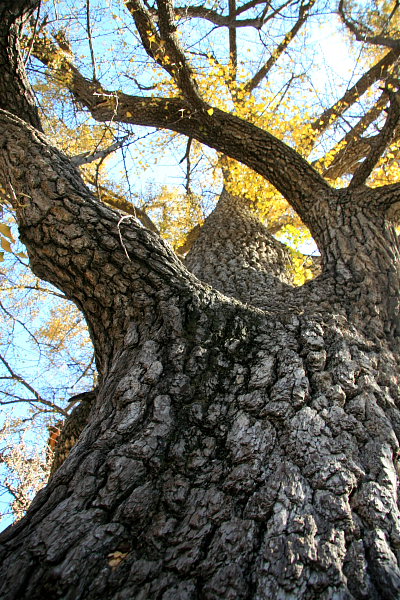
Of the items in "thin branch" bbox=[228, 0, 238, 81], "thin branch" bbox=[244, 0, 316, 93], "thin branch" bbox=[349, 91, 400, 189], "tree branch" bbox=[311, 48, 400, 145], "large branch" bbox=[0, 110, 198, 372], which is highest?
"thin branch" bbox=[228, 0, 238, 81]

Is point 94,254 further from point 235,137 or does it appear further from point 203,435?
point 235,137

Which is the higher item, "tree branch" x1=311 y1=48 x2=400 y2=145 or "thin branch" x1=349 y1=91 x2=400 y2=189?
"tree branch" x1=311 y1=48 x2=400 y2=145

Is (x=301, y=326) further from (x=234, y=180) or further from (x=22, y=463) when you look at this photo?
(x=22, y=463)

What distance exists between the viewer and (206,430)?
1676 millimetres

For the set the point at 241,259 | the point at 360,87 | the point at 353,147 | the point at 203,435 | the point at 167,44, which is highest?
the point at 360,87

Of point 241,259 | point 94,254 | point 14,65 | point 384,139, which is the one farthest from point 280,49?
point 94,254

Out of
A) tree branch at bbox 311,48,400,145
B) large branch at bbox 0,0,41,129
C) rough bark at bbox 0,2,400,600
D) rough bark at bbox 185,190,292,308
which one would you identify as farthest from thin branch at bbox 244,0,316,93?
rough bark at bbox 0,2,400,600

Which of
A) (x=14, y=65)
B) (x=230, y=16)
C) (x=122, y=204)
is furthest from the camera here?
(x=122, y=204)

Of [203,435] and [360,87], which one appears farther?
[360,87]

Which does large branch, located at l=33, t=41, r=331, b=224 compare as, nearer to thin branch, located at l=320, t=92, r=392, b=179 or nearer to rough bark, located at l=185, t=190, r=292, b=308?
rough bark, located at l=185, t=190, r=292, b=308

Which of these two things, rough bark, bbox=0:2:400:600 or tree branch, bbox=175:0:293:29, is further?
tree branch, bbox=175:0:293:29

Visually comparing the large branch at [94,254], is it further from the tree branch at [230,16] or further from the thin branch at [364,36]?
the thin branch at [364,36]

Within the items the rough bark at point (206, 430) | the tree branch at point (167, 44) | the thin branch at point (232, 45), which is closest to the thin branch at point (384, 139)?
the rough bark at point (206, 430)

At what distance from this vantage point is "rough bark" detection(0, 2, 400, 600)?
3.87ft
